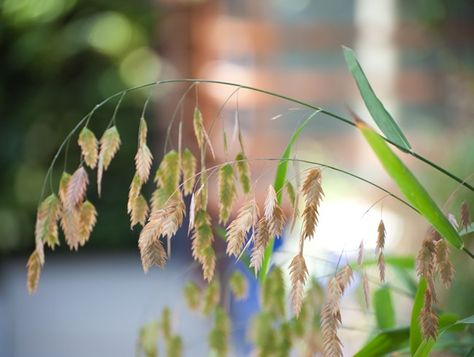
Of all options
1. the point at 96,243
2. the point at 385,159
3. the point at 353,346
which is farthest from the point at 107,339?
the point at 385,159

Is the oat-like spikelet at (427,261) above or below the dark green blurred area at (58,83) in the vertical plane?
below

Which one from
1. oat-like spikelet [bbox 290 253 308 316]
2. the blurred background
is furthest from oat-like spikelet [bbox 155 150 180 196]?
the blurred background

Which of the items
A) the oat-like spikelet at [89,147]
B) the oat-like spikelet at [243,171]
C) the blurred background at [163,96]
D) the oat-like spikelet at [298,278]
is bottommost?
the oat-like spikelet at [298,278]

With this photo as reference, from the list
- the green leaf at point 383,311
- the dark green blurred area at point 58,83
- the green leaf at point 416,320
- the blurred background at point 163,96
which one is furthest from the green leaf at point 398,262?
the dark green blurred area at point 58,83

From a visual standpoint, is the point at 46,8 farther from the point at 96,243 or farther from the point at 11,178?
the point at 96,243

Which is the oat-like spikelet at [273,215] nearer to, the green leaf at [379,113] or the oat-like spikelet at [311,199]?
the oat-like spikelet at [311,199]
